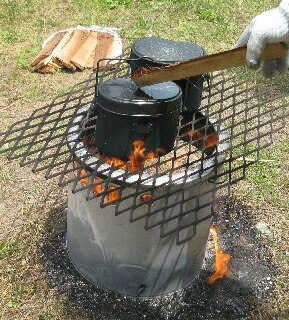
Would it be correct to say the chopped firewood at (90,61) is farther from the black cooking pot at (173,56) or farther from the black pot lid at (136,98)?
the black pot lid at (136,98)

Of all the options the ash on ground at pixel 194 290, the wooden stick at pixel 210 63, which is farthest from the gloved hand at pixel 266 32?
the ash on ground at pixel 194 290

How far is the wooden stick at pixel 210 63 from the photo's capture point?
2.54m

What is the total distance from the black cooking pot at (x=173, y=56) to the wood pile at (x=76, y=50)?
2679 mm

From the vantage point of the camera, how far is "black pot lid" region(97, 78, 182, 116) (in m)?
2.78

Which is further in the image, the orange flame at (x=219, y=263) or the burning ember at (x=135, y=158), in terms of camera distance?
the orange flame at (x=219, y=263)

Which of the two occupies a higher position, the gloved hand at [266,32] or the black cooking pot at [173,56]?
the gloved hand at [266,32]

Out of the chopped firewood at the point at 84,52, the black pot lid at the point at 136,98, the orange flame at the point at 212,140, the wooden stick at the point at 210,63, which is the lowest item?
the chopped firewood at the point at 84,52

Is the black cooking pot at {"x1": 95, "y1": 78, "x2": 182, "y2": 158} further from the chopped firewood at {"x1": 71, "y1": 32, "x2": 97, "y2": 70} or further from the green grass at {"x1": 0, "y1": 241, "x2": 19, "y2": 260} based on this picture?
the chopped firewood at {"x1": 71, "y1": 32, "x2": 97, "y2": 70}

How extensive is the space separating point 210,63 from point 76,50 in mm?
3996

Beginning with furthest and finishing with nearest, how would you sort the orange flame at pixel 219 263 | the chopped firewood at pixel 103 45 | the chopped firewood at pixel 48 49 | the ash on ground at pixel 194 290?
the chopped firewood at pixel 103 45 → the chopped firewood at pixel 48 49 → the orange flame at pixel 219 263 → the ash on ground at pixel 194 290

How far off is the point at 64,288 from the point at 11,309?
365mm

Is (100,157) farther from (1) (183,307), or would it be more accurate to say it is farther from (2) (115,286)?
(1) (183,307)

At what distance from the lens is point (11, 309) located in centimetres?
338

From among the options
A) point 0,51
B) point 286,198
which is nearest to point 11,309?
point 286,198
